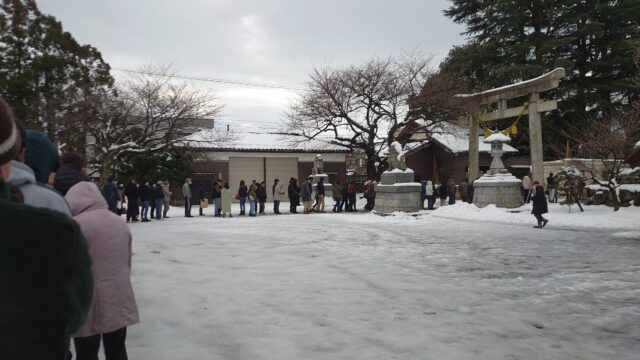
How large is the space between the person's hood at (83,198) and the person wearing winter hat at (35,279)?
117cm

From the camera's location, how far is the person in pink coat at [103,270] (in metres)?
2.46

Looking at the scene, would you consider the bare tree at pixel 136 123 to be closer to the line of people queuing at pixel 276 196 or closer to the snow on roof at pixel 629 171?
the line of people queuing at pixel 276 196

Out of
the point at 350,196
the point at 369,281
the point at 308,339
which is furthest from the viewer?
the point at 350,196

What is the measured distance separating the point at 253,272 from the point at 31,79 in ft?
53.5

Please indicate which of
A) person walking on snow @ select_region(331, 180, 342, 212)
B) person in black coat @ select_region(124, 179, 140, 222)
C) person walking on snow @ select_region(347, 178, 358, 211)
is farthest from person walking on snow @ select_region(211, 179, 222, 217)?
person walking on snow @ select_region(347, 178, 358, 211)

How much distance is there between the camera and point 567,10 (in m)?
25.7

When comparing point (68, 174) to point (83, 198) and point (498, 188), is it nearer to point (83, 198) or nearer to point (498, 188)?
point (83, 198)

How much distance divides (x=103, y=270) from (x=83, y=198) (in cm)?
42

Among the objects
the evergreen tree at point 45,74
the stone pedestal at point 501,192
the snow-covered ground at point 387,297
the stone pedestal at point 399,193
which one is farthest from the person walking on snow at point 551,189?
the evergreen tree at point 45,74

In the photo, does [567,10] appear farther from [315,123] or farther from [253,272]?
[253,272]

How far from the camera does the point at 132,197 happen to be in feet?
51.3

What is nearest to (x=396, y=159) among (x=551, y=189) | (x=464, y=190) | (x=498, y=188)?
(x=498, y=188)

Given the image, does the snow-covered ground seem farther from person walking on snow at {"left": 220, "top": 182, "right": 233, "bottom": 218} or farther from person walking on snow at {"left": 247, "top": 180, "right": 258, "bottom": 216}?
person walking on snow at {"left": 247, "top": 180, "right": 258, "bottom": 216}

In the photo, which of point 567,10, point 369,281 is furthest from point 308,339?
point 567,10
